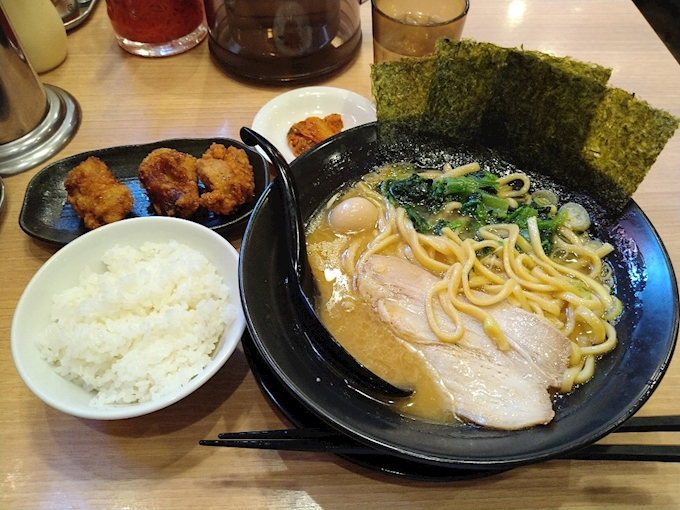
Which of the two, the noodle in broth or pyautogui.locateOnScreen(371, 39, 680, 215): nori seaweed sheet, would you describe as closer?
the noodle in broth

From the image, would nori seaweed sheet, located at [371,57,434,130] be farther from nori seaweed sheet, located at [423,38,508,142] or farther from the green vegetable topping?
the green vegetable topping

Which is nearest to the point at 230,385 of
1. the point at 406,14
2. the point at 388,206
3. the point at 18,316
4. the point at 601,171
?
the point at 18,316

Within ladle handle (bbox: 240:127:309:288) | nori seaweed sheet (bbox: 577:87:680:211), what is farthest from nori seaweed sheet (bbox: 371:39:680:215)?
ladle handle (bbox: 240:127:309:288)

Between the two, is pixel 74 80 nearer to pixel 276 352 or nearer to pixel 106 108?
pixel 106 108

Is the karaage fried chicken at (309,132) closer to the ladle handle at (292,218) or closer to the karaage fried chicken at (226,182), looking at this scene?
the karaage fried chicken at (226,182)

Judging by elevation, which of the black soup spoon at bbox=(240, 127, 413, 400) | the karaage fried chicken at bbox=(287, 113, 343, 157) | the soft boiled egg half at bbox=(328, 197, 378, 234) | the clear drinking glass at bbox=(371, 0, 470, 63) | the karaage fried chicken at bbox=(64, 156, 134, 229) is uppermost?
the clear drinking glass at bbox=(371, 0, 470, 63)

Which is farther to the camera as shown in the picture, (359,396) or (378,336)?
(378,336)

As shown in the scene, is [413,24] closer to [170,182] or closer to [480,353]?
[170,182]
